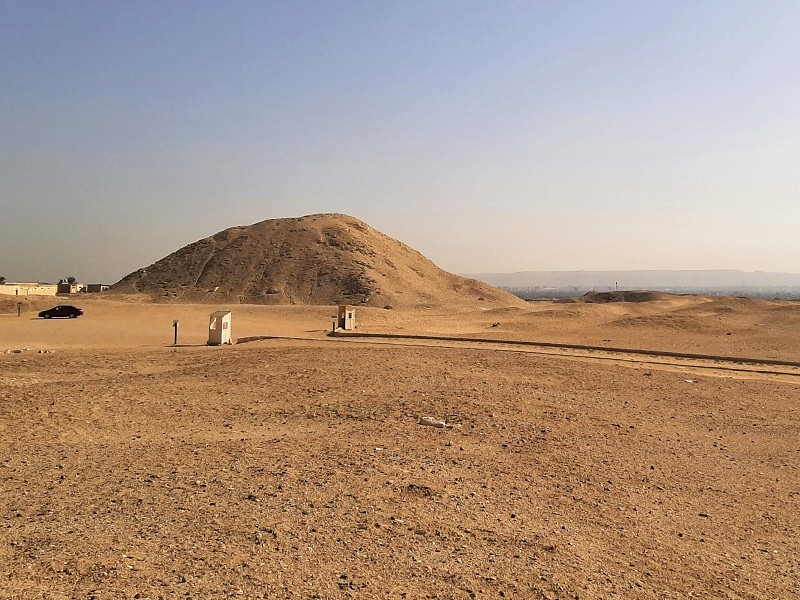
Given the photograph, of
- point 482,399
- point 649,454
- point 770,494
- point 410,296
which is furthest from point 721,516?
point 410,296

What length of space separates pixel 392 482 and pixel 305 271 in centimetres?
5624

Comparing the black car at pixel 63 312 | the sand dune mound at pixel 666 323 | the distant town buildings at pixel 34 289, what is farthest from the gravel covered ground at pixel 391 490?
the distant town buildings at pixel 34 289

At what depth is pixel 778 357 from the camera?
2083cm

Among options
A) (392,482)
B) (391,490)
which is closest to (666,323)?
(392,482)

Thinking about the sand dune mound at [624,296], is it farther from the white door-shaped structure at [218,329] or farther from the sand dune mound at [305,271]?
the white door-shaped structure at [218,329]

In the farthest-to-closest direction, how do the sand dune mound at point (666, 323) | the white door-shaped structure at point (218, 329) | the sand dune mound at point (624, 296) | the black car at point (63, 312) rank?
the sand dune mound at point (624, 296)
the black car at point (63, 312)
the sand dune mound at point (666, 323)
the white door-shaped structure at point (218, 329)

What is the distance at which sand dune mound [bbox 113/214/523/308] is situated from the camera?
186 feet

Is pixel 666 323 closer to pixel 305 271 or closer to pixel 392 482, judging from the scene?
pixel 392 482

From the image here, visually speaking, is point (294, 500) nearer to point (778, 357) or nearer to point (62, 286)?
point (778, 357)

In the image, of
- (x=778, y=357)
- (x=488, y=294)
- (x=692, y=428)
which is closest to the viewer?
(x=692, y=428)

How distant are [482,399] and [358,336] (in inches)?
577

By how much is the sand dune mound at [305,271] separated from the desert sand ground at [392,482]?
3906 centimetres

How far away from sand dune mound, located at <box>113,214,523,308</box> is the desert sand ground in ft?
128

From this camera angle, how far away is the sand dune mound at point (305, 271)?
56750 millimetres
